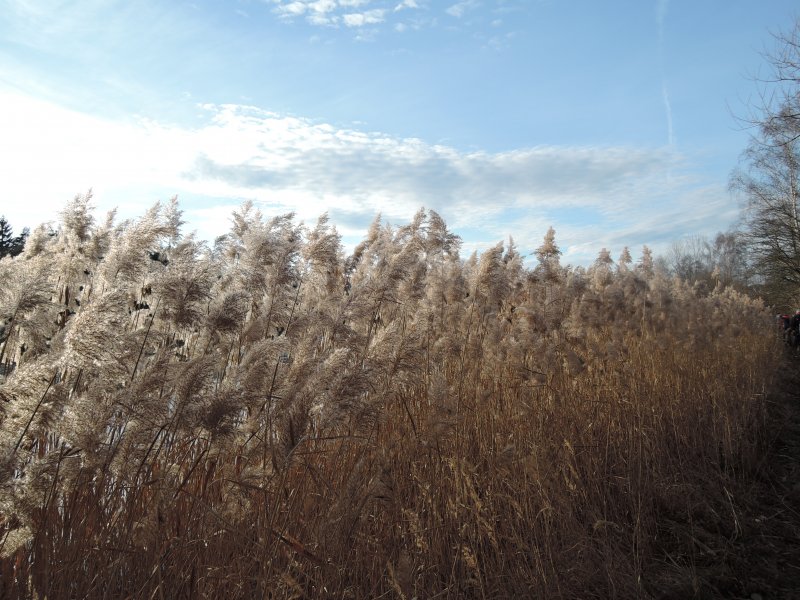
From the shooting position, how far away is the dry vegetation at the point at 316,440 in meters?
2.13

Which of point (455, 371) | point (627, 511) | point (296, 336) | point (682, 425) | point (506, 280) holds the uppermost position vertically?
point (506, 280)

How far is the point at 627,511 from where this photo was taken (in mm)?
3787

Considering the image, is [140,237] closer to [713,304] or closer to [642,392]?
[642,392]

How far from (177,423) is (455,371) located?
3243 mm

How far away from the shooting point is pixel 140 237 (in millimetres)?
3096

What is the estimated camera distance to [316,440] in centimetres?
283

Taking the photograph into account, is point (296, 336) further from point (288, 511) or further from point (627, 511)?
point (627, 511)

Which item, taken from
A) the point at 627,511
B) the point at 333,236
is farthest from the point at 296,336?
the point at 627,511

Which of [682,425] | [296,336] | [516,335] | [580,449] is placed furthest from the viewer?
[516,335]

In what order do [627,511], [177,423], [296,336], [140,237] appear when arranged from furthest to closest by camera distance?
1. [627,511]
2. [296,336]
3. [140,237]
4. [177,423]

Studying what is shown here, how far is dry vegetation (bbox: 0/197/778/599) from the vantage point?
213 cm

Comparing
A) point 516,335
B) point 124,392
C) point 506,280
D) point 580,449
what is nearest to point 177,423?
point 124,392

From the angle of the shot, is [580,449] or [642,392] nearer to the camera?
[580,449]

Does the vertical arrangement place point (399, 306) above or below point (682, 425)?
above
